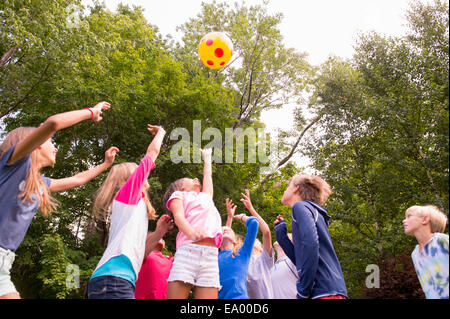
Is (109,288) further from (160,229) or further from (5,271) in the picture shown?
(160,229)

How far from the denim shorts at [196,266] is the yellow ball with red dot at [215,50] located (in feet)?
16.1

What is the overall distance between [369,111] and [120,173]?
13.1m

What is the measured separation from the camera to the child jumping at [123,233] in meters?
2.28

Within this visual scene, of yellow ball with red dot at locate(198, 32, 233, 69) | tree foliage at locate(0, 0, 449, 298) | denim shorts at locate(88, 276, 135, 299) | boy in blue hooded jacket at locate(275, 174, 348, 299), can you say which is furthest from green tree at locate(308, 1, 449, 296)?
denim shorts at locate(88, 276, 135, 299)

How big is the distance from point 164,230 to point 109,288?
0.98 metres

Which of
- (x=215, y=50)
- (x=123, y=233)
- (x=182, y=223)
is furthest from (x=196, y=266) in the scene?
(x=215, y=50)

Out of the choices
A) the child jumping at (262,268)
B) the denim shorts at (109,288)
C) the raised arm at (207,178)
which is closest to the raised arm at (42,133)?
the denim shorts at (109,288)

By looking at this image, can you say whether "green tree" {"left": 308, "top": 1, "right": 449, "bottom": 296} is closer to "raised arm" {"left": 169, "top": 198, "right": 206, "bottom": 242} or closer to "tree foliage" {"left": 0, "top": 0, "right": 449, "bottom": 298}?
"tree foliage" {"left": 0, "top": 0, "right": 449, "bottom": 298}

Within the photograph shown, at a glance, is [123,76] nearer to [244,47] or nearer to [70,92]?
[70,92]

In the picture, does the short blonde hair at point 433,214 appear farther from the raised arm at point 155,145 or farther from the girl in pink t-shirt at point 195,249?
the raised arm at point 155,145

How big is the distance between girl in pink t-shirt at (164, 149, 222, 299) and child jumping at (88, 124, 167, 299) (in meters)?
0.31

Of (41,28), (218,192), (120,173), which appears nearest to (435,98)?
(218,192)
